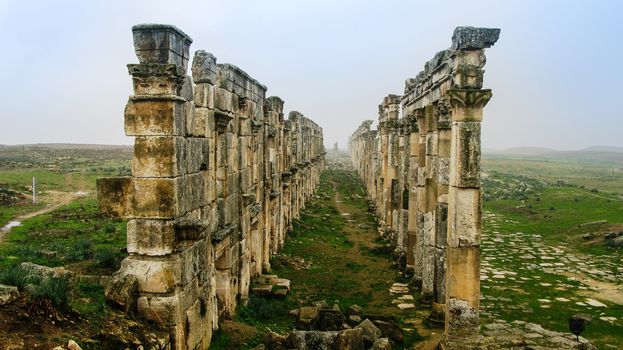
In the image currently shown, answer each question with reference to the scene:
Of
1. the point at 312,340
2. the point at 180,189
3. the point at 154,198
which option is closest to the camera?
the point at 154,198

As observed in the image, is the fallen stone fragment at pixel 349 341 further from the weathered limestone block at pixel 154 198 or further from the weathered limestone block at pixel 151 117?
the weathered limestone block at pixel 151 117

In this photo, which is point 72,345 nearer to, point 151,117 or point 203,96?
point 151,117

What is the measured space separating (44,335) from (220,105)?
5810 millimetres

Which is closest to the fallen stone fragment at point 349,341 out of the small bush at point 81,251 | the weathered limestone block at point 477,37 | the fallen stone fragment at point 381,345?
the fallen stone fragment at point 381,345

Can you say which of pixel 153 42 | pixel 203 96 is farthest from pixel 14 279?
pixel 203 96

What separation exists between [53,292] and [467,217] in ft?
22.7

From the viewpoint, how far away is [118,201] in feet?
24.8

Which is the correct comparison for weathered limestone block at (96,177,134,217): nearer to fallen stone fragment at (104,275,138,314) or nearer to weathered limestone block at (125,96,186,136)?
weathered limestone block at (125,96,186,136)

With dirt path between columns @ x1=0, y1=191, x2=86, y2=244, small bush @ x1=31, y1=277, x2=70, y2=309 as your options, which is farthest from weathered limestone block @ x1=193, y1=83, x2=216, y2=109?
dirt path between columns @ x1=0, y1=191, x2=86, y2=244

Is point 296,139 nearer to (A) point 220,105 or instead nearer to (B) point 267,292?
(B) point 267,292

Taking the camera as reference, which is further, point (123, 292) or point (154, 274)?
point (154, 274)

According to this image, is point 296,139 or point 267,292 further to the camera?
point 296,139

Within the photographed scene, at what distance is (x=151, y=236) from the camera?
7500 mm

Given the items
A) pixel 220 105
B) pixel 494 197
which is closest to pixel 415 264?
pixel 220 105
